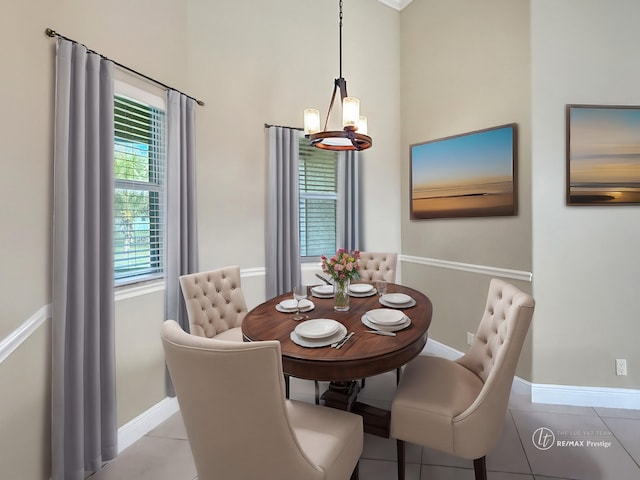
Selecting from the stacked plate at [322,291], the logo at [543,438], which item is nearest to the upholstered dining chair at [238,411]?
the stacked plate at [322,291]

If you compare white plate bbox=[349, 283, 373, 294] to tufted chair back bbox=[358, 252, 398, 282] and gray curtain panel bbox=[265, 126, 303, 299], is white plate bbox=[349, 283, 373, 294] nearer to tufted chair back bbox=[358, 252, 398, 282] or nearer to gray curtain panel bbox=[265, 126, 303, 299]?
tufted chair back bbox=[358, 252, 398, 282]

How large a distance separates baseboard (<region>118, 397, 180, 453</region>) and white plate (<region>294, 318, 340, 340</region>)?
1530 millimetres

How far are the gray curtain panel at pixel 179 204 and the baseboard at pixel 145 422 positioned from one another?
9 cm

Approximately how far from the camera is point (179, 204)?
97.7 inches

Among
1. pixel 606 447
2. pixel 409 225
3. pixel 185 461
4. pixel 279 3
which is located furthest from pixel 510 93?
pixel 185 461

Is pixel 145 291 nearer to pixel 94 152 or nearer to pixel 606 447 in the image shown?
pixel 94 152

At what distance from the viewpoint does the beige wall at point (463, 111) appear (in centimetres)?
262

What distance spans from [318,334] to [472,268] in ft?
7.13

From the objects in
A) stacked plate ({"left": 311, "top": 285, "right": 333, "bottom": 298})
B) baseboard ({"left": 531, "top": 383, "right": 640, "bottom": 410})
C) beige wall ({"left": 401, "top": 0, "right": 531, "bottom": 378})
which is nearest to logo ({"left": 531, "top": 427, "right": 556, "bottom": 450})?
baseboard ({"left": 531, "top": 383, "right": 640, "bottom": 410})

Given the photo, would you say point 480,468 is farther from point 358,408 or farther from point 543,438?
point 543,438

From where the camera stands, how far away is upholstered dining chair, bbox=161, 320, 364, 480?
955 millimetres

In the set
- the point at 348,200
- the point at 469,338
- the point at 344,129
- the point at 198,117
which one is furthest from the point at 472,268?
the point at 198,117

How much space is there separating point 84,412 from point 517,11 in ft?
14.0

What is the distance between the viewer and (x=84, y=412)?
1795 millimetres
